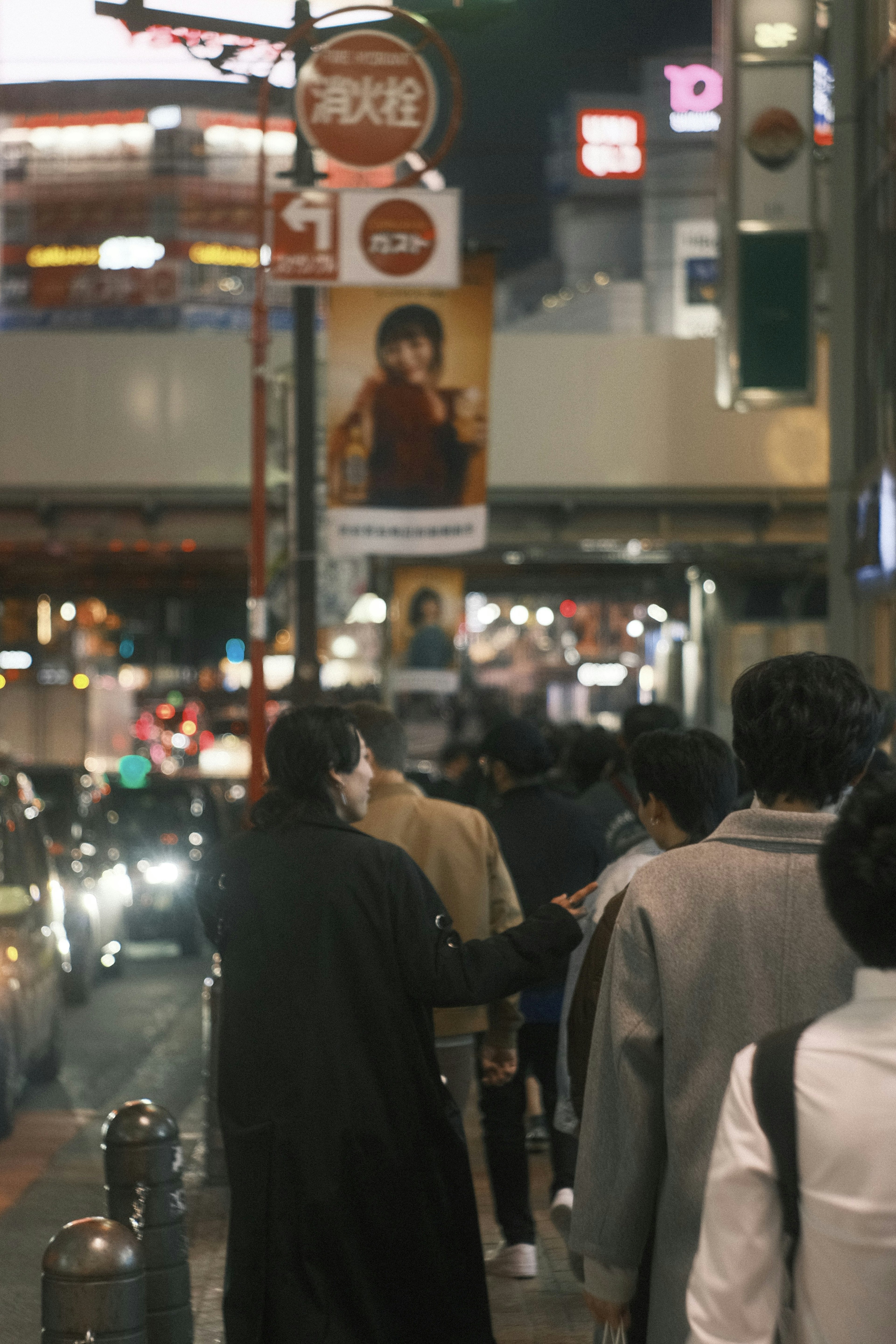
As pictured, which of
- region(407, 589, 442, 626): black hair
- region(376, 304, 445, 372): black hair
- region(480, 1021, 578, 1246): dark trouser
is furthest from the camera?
region(407, 589, 442, 626): black hair

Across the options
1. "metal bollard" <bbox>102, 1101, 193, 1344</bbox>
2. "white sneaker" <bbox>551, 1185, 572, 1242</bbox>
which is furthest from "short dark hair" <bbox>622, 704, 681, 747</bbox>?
"metal bollard" <bbox>102, 1101, 193, 1344</bbox>

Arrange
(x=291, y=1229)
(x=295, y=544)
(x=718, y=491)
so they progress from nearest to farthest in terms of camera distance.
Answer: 1. (x=291, y=1229)
2. (x=295, y=544)
3. (x=718, y=491)

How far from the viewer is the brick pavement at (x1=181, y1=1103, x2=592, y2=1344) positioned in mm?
5898

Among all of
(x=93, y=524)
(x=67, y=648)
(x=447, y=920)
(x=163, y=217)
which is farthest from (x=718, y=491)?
(x=163, y=217)

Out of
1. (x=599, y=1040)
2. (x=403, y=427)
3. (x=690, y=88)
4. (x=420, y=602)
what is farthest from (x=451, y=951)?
(x=690, y=88)

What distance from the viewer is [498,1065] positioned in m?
5.84

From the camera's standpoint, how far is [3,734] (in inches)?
1153

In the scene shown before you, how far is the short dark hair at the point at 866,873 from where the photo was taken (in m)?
2.32

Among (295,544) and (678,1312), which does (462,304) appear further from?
(678,1312)

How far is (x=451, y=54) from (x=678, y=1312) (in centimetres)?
1067

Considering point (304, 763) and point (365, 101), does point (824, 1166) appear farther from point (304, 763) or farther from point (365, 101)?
point (365, 101)

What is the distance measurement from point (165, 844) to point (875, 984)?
17.1 m

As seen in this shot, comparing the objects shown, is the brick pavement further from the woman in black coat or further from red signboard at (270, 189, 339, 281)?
red signboard at (270, 189, 339, 281)

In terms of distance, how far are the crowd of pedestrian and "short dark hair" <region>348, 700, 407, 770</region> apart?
0.01 metres
